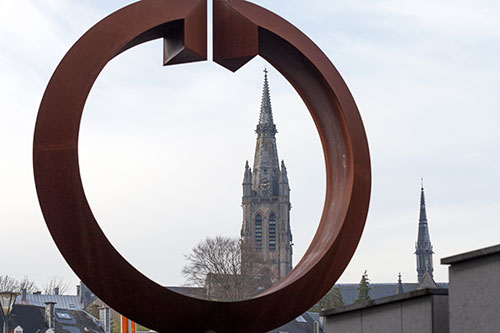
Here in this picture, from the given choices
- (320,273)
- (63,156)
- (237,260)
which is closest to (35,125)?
(63,156)

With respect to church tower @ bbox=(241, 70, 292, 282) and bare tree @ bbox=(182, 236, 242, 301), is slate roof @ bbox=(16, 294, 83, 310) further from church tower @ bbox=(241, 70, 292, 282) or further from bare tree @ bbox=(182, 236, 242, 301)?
church tower @ bbox=(241, 70, 292, 282)

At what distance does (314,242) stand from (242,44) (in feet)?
9.01

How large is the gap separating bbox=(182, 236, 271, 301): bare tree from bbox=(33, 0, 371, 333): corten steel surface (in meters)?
33.1

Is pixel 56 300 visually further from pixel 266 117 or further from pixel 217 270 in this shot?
pixel 266 117

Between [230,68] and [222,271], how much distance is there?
36397 mm

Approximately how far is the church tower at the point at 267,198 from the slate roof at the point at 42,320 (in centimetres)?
5528

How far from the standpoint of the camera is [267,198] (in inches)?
4090

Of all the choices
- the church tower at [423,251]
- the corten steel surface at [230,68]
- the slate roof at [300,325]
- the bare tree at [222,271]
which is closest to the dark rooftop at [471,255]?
the corten steel surface at [230,68]

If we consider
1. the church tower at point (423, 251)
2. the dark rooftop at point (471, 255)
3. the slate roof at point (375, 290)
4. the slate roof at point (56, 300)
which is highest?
the church tower at point (423, 251)

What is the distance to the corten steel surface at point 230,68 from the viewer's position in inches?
357

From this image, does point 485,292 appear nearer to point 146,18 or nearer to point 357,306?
point 357,306

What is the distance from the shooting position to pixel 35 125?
9047 millimetres

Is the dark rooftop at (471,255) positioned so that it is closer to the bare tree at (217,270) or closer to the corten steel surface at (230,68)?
the corten steel surface at (230,68)

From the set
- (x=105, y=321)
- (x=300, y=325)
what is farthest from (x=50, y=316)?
(x=300, y=325)
